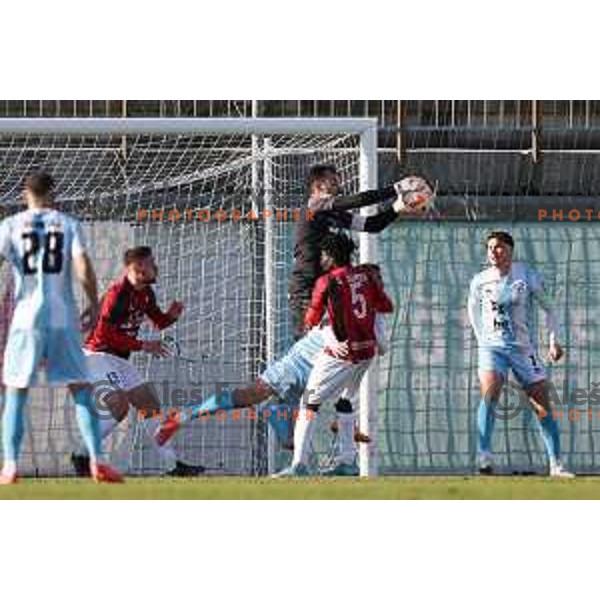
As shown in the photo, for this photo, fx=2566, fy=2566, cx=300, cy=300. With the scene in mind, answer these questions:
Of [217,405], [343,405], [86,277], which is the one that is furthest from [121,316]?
[86,277]

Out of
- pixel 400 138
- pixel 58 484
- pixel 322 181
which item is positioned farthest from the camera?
pixel 400 138

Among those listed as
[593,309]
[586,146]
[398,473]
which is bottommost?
[398,473]

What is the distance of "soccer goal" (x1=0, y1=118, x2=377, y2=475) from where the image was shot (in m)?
18.4

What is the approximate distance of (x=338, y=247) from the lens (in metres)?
16.3

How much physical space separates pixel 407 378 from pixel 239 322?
1914 millimetres

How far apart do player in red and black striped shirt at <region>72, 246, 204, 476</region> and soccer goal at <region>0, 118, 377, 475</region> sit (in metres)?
1.57

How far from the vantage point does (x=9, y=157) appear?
1852 cm

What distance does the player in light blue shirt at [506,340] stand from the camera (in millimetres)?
16781

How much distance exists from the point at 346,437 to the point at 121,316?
163 centimetres

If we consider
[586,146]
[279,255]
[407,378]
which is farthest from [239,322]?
[586,146]

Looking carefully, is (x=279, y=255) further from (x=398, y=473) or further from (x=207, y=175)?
(x=398, y=473)

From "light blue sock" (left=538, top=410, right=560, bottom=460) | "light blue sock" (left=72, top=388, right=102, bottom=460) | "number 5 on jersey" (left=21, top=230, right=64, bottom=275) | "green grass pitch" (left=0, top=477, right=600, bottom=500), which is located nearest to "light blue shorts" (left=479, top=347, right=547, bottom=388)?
"light blue sock" (left=538, top=410, right=560, bottom=460)

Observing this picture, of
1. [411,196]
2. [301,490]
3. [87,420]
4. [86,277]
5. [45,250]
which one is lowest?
[301,490]

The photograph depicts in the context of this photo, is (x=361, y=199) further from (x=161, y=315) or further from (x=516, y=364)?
Answer: (x=516, y=364)
